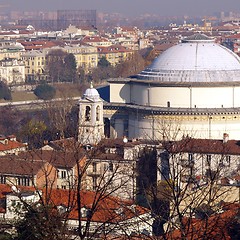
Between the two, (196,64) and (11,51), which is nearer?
(196,64)

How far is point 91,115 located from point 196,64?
3.22m

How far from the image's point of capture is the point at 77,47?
72.9 meters

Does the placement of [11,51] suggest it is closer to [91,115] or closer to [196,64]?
[196,64]

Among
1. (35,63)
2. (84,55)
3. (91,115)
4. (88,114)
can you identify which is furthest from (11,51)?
(91,115)

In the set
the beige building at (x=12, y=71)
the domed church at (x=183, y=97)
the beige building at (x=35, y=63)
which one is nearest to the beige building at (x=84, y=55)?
the beige building at (x=35, y=63)

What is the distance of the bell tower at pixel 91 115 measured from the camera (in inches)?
1051

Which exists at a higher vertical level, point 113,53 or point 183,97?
point 183,97

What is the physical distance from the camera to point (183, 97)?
2762cm

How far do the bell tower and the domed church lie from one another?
1322 millimetres

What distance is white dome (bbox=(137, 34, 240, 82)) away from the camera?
2780 cm

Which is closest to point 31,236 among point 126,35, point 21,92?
point 21,92

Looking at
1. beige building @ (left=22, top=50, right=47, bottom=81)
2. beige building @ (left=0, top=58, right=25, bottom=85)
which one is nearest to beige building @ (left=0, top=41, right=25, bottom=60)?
beige building @ (left=22, top=50, right=47, bottom=81)

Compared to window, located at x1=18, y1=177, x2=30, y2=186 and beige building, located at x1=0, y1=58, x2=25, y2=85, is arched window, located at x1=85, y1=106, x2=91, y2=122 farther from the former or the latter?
beige building, located at x1=0, y1=58, x2=25, y2=85

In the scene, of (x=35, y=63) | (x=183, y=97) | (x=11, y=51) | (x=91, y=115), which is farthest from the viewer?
(x=11, y=51)
